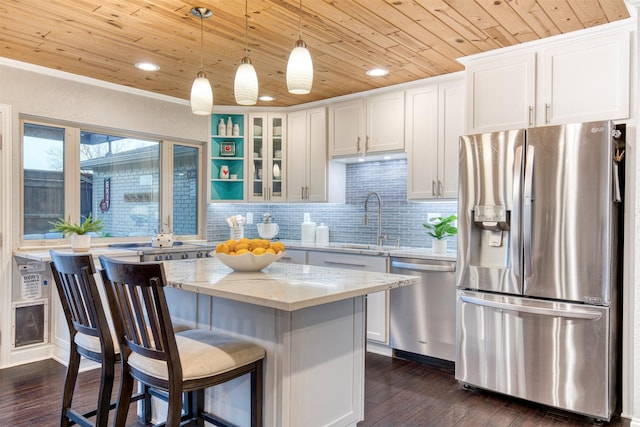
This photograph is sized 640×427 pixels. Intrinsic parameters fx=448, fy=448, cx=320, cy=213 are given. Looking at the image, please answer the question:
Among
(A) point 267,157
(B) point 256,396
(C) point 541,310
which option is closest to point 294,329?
(B) point 256,396

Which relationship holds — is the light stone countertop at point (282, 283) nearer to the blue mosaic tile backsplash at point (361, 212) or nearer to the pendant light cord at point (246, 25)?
the pendant light cord at point (246, 25)

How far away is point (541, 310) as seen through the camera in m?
2.76

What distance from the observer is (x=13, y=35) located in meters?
3.05

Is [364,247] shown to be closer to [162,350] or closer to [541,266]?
[541,266]

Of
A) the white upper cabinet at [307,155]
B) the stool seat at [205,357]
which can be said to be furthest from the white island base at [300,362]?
the white upper cabinet at [307,155]

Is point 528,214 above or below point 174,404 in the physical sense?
above

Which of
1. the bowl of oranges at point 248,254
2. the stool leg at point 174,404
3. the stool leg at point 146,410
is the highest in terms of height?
the bowl of oranges at point 248,254

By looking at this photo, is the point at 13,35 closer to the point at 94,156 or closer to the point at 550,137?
the point at 94,156

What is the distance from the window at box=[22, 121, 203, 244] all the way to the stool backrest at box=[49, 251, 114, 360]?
6.61ft

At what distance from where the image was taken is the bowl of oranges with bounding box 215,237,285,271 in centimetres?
231

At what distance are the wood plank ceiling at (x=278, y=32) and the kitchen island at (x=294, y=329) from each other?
1.54 meters

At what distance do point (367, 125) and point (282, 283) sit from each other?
2685 mm

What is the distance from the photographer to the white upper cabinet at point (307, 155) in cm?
473

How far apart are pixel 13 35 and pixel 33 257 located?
161 centimetres
